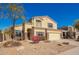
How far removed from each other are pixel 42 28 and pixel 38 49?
0.58 m

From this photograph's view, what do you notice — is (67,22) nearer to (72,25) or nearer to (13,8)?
(72,25)

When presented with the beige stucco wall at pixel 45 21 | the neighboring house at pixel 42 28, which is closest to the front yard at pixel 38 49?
the neighboring house at pixel 42 28

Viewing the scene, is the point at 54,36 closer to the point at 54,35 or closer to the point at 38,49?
the point at 54,35

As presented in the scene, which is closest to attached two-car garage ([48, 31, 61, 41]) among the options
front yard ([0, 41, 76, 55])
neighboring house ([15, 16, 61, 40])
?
neighboring house ([15, 16, 61, 40])

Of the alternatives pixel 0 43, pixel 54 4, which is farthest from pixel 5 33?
pixel 54 4

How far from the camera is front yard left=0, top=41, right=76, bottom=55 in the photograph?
19.1 meters

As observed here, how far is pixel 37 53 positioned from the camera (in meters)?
19.1

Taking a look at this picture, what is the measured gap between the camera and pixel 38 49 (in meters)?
19.2

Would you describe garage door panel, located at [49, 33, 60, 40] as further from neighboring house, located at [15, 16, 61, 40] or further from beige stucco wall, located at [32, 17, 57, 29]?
beige stucco wall, located at [32, 17, 57, 29]

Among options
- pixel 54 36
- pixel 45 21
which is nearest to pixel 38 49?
pixel 54 36

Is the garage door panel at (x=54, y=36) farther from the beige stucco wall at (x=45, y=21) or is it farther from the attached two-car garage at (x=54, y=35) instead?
the beige stucco wall at (x=45, y=21)

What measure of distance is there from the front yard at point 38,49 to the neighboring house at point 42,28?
→ 20 centimetres

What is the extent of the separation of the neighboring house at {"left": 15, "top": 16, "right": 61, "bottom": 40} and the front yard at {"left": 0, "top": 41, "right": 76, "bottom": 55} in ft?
0.67

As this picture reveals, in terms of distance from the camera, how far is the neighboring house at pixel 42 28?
1927cm
